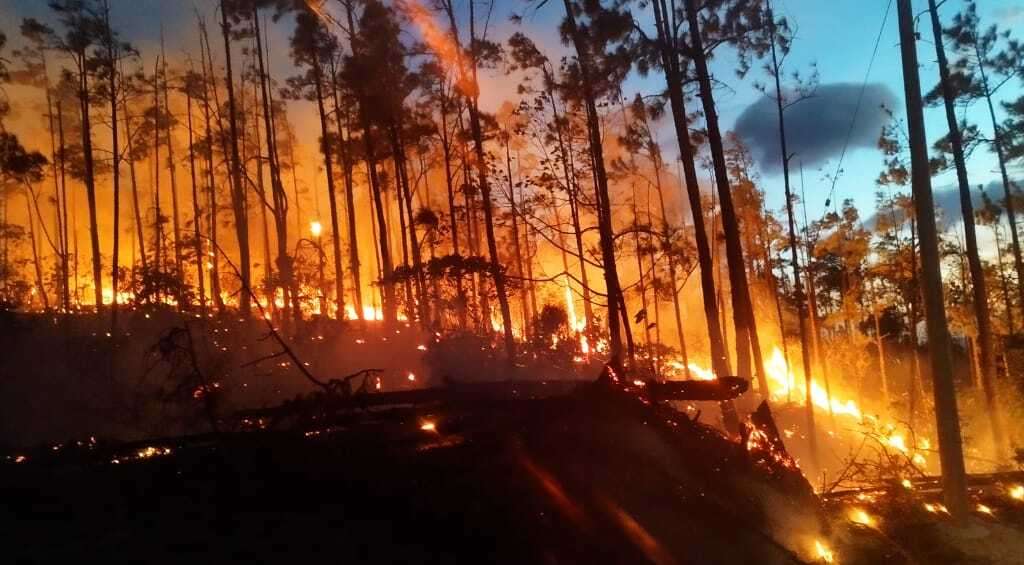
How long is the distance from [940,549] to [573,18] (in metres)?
15.3

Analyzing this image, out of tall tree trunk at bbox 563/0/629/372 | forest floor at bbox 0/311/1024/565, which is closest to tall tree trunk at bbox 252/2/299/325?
tall tree trunk at bbox 563/0/629/372

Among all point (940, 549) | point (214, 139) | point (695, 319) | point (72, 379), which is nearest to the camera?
point (940, 549)

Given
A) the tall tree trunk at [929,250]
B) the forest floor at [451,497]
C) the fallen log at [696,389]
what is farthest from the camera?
the tall tree trunk at [929,250]

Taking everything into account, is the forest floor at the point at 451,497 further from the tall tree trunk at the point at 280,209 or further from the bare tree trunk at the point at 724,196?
the tall tree trunk at the point at 280,209

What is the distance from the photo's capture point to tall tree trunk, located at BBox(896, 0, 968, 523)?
8805 millimetres

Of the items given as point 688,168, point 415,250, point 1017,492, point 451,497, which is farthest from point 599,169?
point 451,497

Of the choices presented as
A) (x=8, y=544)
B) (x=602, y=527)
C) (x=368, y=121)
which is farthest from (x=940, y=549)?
(x=368, y=121)

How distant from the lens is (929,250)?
8945 millimetres

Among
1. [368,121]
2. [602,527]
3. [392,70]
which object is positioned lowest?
[602,527]

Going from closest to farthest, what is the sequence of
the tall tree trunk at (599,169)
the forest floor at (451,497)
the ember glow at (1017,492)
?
the forest floor at (451,497) → the ember glow at (1017,492) → the tall tree trunk at (599,169)

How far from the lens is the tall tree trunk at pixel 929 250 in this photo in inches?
347

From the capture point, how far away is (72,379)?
1722 cm

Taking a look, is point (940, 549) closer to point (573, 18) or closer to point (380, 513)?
point (380, 513)

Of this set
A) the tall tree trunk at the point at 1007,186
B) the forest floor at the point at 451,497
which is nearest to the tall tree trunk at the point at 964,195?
the tall tree trunk at the point at 1007,186
